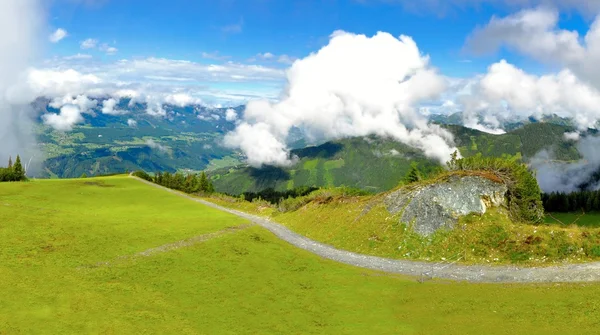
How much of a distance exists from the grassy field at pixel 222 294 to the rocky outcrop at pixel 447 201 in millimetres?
10570

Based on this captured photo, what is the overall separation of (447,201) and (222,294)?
84.9 ft

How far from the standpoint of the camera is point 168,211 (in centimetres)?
6406

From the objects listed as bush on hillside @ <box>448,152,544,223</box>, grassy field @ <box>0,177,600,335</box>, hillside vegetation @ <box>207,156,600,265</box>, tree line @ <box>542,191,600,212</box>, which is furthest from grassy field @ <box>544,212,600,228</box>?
grassy field @ <box>0,177,600,335</box>

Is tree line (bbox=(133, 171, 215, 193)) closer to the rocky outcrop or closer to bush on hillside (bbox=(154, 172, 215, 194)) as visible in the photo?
bush on hillside (bbox=(154, 172, 215, 194))

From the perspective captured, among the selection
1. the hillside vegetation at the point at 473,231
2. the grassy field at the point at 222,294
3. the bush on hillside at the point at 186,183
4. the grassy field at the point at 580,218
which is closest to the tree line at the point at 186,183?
the bush on hillside at the point at 186,183

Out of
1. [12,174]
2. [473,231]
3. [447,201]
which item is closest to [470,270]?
[473,231]

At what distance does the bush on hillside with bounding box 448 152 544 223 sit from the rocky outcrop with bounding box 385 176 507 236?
5.98 ft

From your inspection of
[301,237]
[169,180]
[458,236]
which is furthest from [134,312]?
[169,180]

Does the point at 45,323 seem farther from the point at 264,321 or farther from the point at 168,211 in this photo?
the point at 168,211

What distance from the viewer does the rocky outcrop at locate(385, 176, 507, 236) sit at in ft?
125

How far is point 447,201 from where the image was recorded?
39.6 meters

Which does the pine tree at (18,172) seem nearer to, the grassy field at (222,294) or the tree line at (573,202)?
the grassy field at (222,294)

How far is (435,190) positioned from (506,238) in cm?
942

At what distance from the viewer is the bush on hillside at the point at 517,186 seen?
4162 centimetres
